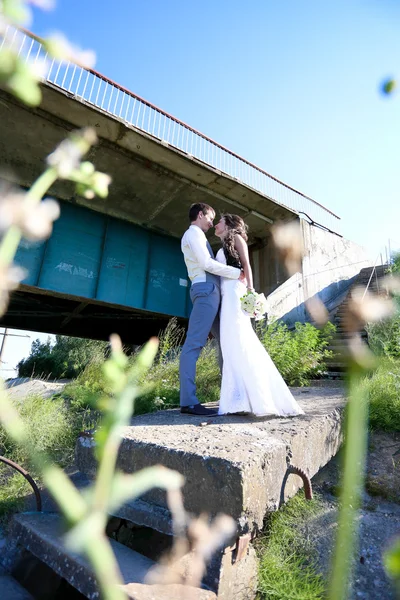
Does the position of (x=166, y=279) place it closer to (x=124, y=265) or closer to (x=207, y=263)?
(x=124, y=265)

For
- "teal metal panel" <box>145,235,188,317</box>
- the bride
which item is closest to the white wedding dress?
the bride

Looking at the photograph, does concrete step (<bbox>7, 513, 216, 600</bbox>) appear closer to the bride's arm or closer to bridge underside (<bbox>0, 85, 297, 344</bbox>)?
the bride's arm

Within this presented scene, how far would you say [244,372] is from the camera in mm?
2555

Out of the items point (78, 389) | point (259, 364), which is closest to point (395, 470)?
point (259, 364)

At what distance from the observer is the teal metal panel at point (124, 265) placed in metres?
9.35

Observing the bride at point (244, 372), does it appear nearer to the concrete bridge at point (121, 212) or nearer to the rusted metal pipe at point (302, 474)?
the rusted metal pipe at point (302, 474)

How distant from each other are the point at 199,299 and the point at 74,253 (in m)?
6.94

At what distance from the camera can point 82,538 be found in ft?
0.94

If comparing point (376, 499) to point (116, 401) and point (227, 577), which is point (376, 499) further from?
point (116, 401)

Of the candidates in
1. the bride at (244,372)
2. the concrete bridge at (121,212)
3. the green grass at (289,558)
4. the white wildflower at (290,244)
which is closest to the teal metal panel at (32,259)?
the concrete bridge at (121,212)

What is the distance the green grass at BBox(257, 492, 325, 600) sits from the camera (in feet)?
4.55

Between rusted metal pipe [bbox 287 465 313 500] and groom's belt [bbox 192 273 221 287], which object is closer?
rusted metal pipe [bbox 287 465 313 500]

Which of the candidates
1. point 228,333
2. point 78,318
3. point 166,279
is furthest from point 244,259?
point 78,318

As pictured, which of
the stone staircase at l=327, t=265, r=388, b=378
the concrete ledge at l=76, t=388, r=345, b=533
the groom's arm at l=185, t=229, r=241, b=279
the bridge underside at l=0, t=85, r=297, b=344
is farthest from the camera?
the bridge underside at l=0, t=85, r=297, b=344
